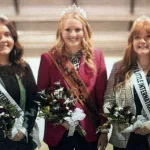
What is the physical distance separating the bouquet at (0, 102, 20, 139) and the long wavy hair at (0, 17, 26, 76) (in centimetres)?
24

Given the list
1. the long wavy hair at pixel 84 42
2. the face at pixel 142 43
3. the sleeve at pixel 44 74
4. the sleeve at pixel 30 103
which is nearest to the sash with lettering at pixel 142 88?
the face at pixel 142 43

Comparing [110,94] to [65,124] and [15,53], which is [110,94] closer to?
[65,124]

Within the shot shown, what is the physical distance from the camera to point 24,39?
488 centimetres

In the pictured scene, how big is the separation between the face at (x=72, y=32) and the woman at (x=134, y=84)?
0.29 metres

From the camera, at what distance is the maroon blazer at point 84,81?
2.69m

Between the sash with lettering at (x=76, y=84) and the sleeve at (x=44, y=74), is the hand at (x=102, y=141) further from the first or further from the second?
the sleeve at (x=44, y=74)

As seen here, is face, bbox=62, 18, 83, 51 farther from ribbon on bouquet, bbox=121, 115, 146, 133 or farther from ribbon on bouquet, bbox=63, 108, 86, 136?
ribbon on bouquet, bbox=121, 115, 146, 133

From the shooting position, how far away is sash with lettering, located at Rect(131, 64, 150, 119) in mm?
2582

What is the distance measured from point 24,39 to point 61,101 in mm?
2464

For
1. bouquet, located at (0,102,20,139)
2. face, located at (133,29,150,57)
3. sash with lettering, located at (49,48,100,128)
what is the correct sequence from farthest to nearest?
sash with lettering, located at (49,48,100,128) < face, located at (133,29,150,57) < bouquet, located at (0,102,20,139)

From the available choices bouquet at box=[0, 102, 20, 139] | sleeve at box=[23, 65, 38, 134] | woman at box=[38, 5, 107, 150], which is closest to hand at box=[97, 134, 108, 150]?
woman at box=[38, 5, 107, 150]

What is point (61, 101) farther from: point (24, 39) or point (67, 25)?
point (24, 39)

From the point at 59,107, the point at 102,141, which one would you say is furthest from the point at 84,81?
the point at 102,141

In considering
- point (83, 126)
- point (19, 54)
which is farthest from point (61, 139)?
point (19, 54)
